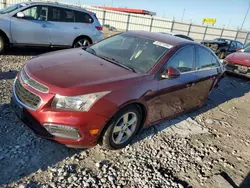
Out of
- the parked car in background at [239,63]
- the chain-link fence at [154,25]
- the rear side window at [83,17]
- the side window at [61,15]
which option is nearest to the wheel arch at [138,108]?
the side window at [61,15]

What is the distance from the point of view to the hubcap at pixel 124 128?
3.04 metres

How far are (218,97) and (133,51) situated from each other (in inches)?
151

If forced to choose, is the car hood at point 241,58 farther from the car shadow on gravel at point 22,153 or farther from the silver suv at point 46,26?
the car shadow on gravel at point 22,153

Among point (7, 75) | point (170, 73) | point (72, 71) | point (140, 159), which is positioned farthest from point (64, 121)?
point (7, 75)

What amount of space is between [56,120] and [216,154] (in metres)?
2.64

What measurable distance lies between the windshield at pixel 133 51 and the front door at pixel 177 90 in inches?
10.7

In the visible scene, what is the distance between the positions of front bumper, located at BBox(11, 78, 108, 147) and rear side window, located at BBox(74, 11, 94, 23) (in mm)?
5728

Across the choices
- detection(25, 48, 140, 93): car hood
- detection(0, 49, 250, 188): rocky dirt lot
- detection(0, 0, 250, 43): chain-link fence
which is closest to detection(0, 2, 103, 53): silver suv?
detection(0, 49, 250, 188): rocky dirt lot

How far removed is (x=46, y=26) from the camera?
7.05 meters

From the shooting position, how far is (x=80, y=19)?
7855 millimetres

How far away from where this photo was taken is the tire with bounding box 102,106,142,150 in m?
2.89

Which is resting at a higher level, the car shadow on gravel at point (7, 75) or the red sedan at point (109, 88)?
the red sedan at point (109, 88)

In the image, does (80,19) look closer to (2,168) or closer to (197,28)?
(2,168)

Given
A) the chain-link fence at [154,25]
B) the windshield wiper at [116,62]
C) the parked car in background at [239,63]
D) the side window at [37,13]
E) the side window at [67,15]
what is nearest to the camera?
the windshield wiper at [116,62]
